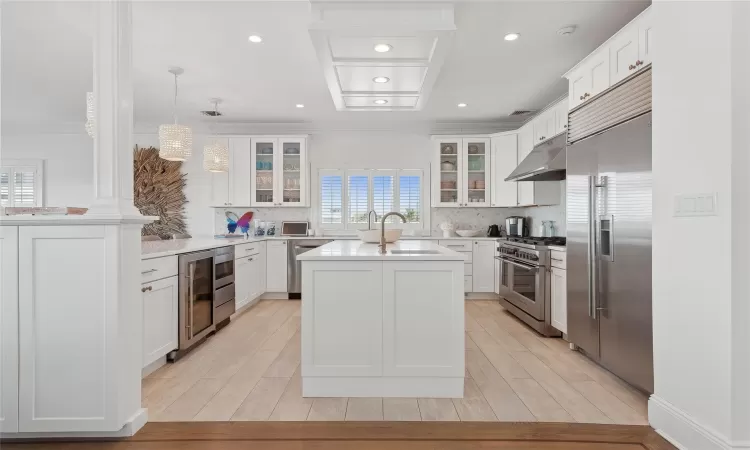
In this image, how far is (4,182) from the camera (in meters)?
6.59

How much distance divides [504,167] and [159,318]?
473 cm

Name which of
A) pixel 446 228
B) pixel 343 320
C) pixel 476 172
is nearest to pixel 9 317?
pixel 343 320

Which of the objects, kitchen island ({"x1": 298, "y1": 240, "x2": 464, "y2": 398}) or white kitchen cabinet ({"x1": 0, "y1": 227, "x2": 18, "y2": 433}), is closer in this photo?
white kitchen cabinet ({"x1": 0, "y1": 227, "x2": 18, "y2": 433})

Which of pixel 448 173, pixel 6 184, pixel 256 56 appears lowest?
pixel 6 184

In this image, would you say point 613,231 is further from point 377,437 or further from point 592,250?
point 377,437

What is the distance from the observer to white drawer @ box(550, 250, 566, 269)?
3759mm

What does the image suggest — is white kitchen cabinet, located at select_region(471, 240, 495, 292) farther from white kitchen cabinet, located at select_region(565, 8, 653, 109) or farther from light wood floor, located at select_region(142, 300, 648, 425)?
white kitchen cabinet, located at select_region(565, 8, 653, 109)

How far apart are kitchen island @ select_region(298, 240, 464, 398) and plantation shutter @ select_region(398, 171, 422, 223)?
13.0ft

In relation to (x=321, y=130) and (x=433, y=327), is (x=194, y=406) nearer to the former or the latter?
(x=433, y=327)

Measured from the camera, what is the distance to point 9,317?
6.55 feet

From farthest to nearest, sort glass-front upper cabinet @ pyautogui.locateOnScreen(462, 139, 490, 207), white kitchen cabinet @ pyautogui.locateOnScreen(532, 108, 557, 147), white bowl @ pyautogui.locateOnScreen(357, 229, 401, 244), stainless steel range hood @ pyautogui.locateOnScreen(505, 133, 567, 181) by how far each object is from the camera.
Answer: glass-front upper cabinet @ pyautogui.locateOnScreen(462, 139, 490, 207) < white kitchen cabinet @ pyautogui.locateOnScreen(532, 108, 557, 147) < stainless steel range hood @ pyautogui.locateOnScreen(505, 133, 567, 181) < white bowl @ pyautogui.locateOnScreen(357, 229, 401, 244)

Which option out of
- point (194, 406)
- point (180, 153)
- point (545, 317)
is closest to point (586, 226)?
point (545, 317)

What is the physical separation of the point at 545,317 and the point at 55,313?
376 centimetres

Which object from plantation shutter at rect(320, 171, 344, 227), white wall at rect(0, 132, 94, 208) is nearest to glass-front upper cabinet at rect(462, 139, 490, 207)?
plantation shutter at rect(320, 171, 344, 227)
